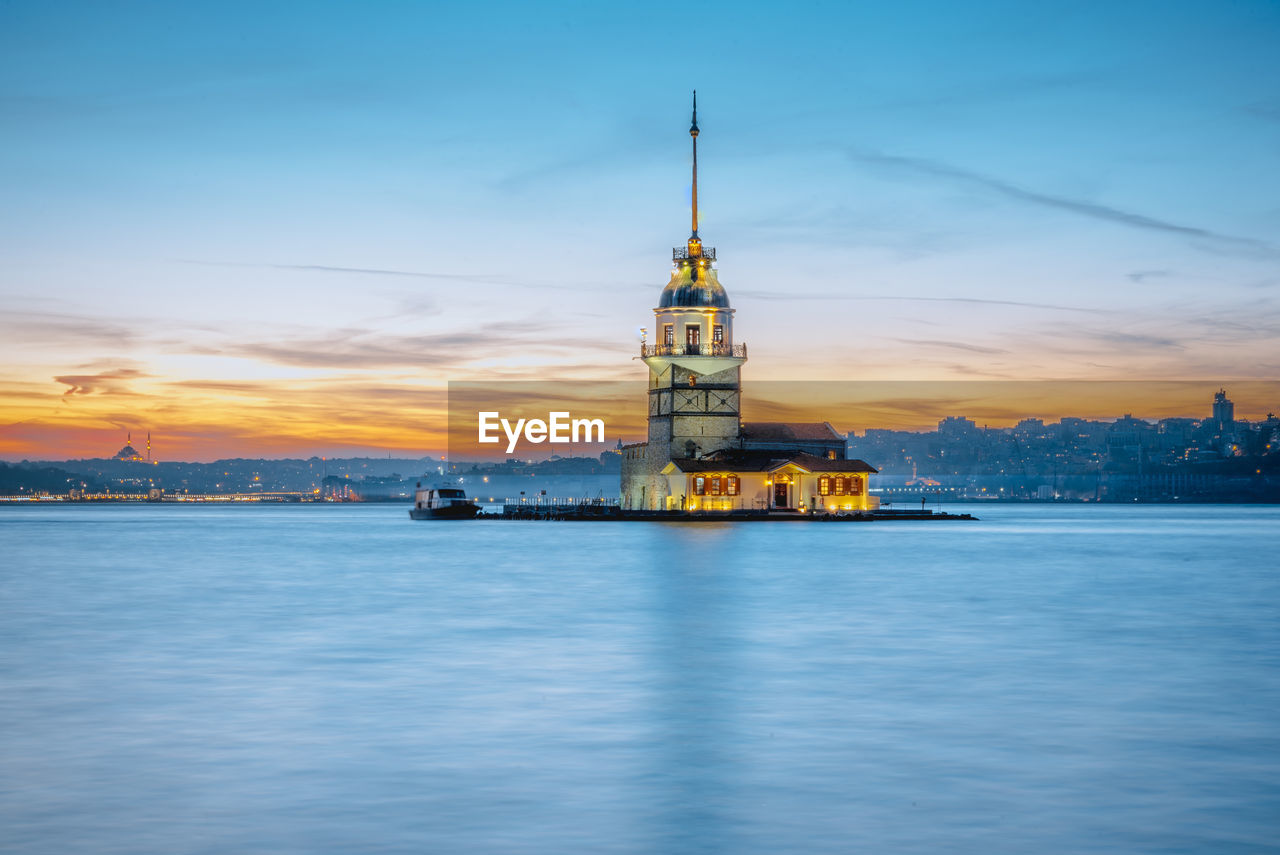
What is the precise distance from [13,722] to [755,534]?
186 feet

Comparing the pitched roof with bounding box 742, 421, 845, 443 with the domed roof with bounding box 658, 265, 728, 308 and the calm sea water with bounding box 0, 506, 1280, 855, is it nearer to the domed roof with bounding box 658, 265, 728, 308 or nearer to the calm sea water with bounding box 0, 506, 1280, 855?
the domed roof with bounding box 658, 265, 728, 308

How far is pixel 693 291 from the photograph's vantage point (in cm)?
8331

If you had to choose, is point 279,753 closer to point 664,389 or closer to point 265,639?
point 265,639

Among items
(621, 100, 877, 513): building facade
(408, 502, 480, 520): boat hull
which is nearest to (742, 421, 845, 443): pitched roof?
(621, 100, 877, 513): building facade

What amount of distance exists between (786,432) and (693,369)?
27.7ft

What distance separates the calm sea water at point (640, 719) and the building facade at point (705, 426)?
42402 millimetres

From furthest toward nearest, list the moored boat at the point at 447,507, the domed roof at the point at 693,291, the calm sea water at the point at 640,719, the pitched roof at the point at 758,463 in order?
the moored boat at the point at 447,507
the domed roof at the point at 693,291
the pitched roof at the point at 758,463
the calm sea water at the point at 640,719

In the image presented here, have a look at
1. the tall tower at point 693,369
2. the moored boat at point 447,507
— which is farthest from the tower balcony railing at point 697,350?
the moored boat at point 447,507

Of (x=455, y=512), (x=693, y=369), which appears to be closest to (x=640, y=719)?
(x=693, y=369)

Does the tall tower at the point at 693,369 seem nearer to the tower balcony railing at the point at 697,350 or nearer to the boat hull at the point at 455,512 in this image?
the tower balcony railing at the point at 697,350

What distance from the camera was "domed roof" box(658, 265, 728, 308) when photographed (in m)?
83.3

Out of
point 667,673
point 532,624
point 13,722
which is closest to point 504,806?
point 13,722

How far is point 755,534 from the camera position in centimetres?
7175

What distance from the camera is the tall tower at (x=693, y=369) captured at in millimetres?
82250
